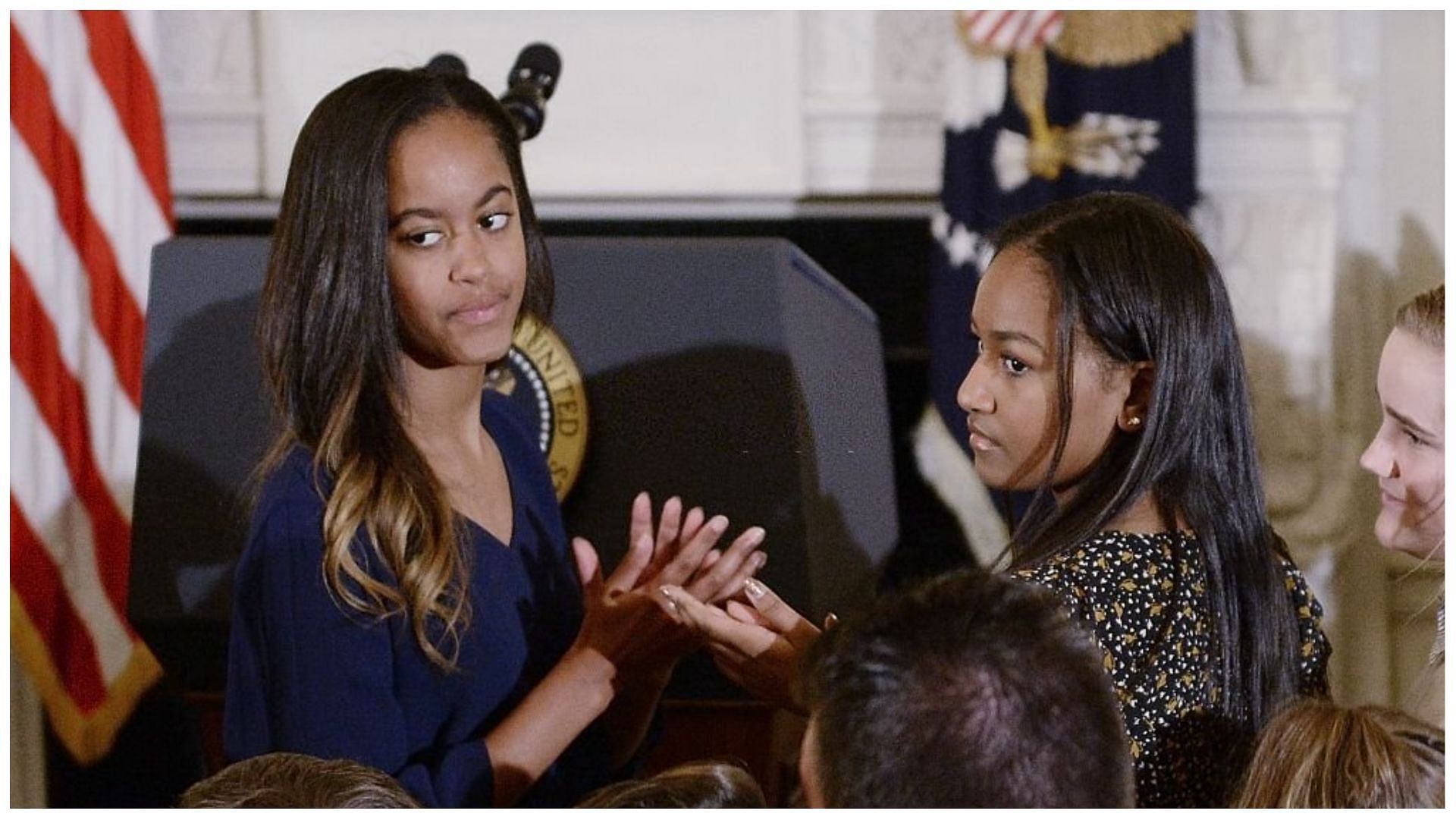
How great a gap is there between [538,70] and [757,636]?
71 cm

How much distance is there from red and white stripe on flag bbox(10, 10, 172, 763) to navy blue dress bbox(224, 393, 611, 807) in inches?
30.7

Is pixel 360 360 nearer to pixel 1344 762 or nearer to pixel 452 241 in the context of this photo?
pixel 452 241

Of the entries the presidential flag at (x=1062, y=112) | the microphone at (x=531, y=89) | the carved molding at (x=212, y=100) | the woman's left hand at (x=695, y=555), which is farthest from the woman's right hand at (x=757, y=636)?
the carved molding at (x=212, y=100)

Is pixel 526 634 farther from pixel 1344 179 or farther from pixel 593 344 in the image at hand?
pixel 1344 179

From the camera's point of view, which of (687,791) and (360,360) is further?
(360,360)

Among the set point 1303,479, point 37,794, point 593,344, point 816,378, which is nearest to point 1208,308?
point 816,378

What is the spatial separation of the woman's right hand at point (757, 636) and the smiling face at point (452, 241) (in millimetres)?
273

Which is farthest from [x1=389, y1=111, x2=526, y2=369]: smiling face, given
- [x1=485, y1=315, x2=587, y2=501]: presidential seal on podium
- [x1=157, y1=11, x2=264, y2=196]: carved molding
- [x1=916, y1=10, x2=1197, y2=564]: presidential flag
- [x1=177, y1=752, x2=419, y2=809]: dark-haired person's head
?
[x1=157, y1=11, x2=264, y2=196]: carved molding

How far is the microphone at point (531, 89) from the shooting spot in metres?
1.59

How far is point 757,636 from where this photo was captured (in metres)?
1.26

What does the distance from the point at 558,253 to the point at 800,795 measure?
52 cm

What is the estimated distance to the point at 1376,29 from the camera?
217 centimetres

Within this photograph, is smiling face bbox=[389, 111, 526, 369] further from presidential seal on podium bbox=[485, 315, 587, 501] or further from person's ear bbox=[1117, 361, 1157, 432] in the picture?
person's ear bbox=[1117, 361, 1157, 432]

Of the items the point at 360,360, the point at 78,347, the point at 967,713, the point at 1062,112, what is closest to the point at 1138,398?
the point at 967,713
